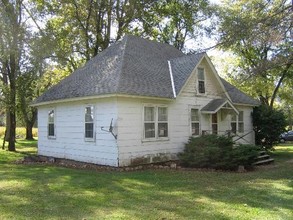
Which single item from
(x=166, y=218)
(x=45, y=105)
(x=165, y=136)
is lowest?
(x=166, y=218)

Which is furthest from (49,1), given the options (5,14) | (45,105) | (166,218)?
(166,218)

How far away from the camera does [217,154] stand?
14133 mm

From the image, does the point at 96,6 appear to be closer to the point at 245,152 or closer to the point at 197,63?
the point at 197,63

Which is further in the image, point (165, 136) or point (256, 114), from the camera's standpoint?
point (256, 114)

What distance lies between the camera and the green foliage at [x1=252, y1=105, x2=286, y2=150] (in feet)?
68.8

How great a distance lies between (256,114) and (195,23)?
15.2 m

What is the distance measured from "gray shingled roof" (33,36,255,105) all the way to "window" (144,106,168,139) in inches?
31.4

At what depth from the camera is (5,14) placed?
2280 centimetres

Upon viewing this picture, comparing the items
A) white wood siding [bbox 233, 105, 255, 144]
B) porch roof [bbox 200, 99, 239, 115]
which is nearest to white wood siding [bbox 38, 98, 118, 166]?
porch roof [bbox 200, 99, 239, 115]

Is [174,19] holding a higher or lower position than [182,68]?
higher

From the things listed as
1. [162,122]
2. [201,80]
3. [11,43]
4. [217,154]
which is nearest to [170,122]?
[162,122]

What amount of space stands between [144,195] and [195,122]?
28.6ft

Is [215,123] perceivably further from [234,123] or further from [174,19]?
[174,19]

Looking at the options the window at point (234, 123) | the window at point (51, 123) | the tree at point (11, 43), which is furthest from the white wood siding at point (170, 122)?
the tree at point (11, 43)
